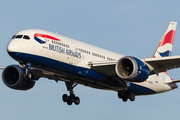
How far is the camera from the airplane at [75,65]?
1220 inches

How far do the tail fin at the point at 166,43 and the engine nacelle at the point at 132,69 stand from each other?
13.9 m

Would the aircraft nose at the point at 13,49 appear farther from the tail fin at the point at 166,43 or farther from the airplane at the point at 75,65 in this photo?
the tail fin at the point at 166,43

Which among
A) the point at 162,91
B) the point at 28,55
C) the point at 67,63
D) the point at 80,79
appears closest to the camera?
the point at 28,55

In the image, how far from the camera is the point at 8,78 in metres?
40.1

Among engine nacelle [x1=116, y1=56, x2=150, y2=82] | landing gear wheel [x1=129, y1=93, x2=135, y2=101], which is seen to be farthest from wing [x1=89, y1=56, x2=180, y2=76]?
landing gear wheel [x1=129, y1=93, x2=135, y2=101]

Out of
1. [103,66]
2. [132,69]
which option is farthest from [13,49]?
[132,69]

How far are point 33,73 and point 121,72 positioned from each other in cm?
1022

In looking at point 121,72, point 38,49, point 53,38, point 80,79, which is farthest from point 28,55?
point 121,72

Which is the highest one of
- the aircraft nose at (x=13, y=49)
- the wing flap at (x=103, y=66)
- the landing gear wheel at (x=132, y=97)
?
the wing flap at (x=103, y=66)

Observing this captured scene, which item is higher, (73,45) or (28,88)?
(73,45)

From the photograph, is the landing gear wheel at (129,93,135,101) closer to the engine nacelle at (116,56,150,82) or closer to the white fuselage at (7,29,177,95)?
the white fuselage at (7,29,177,95)

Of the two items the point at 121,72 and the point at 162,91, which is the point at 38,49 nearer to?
the point at 121,72

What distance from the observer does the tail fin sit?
→ 4741 centimetres

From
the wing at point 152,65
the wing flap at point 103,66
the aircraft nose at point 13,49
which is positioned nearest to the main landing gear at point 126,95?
the wing at point 152,65
